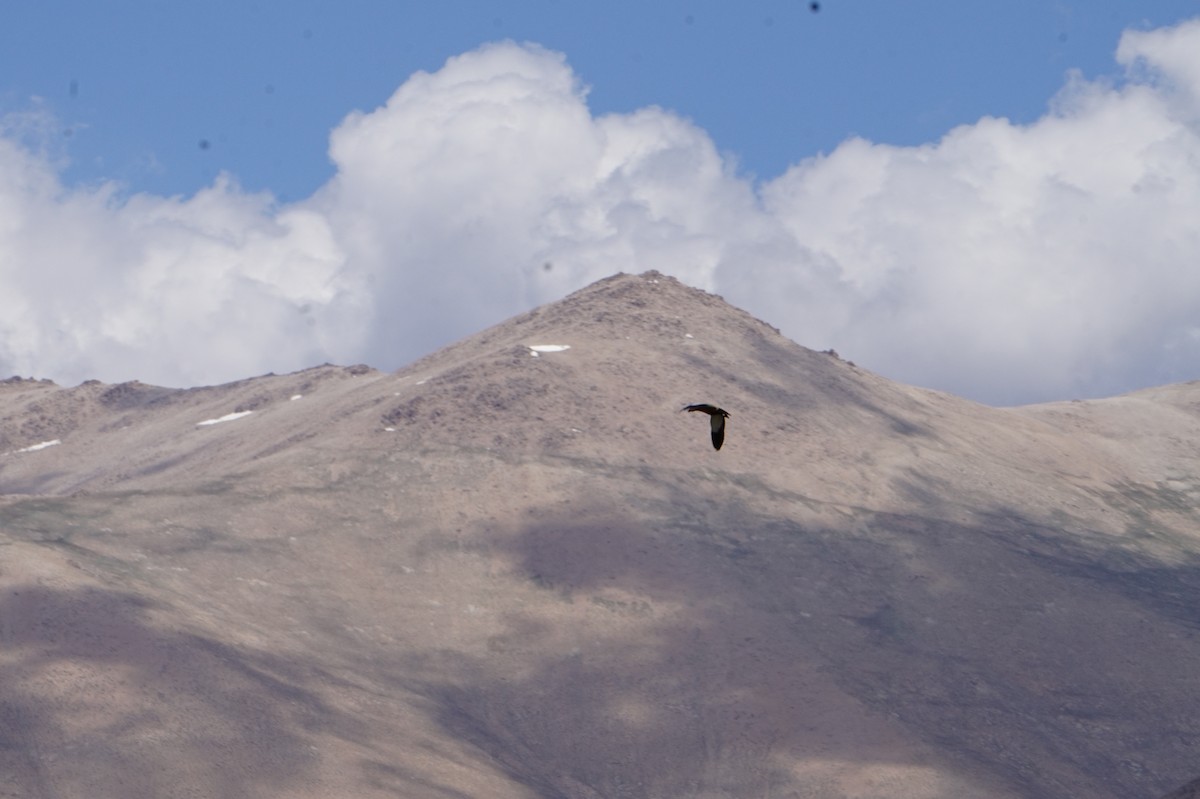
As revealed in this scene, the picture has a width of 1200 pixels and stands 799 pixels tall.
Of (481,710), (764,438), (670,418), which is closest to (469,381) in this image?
(670,418)

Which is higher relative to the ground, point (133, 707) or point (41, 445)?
point (41, 445)

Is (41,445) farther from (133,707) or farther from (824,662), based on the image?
(824,662)

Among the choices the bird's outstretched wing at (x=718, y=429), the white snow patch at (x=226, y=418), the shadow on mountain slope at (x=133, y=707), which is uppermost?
the white snow patch at (x=226, y=418)

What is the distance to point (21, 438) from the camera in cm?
10050

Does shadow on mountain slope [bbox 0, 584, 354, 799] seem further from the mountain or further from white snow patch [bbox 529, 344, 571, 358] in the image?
white snow patch [bbox 529, 344, 571, 358]

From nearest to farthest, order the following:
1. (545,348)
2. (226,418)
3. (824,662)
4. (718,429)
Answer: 1. (718,429)
2. (824,662)
3. (545,348)
4. (226,418)

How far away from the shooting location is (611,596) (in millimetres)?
53469

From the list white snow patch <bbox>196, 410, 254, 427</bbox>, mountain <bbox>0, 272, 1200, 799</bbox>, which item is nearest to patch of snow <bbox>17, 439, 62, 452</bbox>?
white snow patch <bbox>196, 410, 254, 427</bbox>

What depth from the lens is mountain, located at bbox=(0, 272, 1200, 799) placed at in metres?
40.7

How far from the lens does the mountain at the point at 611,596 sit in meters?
40.7

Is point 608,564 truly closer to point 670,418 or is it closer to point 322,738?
point 670,418

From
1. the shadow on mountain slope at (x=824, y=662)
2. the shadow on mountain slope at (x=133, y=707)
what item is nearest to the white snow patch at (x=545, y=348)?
the shadow on mountain slope at (x=824, y=662)

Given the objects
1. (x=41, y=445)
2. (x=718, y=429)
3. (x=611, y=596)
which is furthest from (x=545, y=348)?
(x=718, y=429)

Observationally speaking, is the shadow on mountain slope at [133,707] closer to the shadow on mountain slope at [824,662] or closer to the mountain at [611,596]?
the mountain at [611,596]
